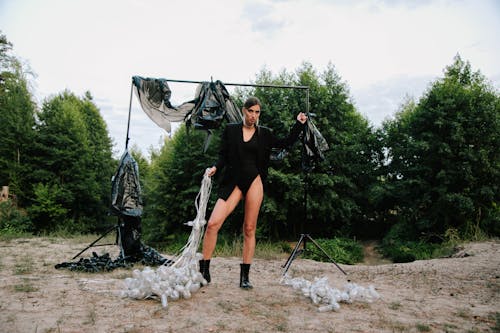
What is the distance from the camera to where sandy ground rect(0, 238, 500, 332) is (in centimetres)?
278

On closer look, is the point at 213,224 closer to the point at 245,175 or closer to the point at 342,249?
the point at 245,175

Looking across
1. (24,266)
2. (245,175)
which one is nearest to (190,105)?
(245,175)

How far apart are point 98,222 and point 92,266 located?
18.3 metres

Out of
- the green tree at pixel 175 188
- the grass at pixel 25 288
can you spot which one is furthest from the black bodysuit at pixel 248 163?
the green tree at pixel 175 188

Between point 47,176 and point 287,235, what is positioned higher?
point 47,176

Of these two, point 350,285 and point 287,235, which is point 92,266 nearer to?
point 350,285

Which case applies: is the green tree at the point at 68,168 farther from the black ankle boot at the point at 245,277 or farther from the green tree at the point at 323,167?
the black ankle boot at the point at 245,277

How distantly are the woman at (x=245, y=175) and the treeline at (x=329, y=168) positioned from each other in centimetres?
157

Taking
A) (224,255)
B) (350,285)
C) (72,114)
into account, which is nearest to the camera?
(350,285)

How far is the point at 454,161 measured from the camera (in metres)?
11.3

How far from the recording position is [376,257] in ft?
41.8

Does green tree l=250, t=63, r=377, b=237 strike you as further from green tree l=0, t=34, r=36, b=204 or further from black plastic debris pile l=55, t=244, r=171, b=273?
green tree l=0, t=34, r=36, b=204

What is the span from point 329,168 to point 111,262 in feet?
32.6

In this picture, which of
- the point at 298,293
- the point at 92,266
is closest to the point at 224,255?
the point at 92,266
